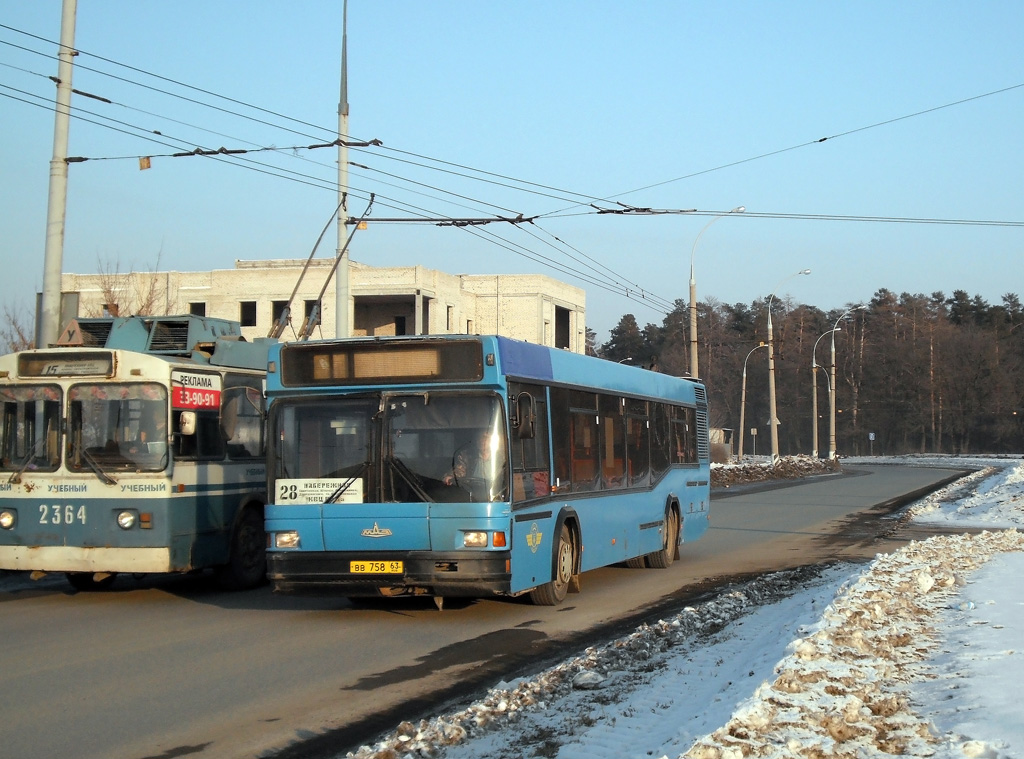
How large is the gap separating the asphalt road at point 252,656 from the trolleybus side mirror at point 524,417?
72.7 inches

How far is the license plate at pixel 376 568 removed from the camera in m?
10.5

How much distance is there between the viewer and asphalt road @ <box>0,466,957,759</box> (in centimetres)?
675

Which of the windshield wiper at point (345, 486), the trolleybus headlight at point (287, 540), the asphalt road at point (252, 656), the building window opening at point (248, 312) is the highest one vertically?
the building window opening at point (248, 312)

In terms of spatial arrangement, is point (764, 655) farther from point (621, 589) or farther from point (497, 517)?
point (621, 589)

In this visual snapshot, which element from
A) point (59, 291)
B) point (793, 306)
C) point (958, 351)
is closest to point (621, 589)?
point (59, 291)

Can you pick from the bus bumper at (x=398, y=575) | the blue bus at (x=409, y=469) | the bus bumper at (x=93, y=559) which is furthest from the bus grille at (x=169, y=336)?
the bus bumper at (x=398, y=575)

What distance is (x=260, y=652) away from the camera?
31.0ft

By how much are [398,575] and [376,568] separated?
0.74 ft

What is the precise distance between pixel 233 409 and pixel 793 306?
12466 cm

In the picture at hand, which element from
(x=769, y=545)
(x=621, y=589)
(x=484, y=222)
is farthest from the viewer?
(x=484, y=222)

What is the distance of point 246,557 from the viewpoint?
13898 millimetres

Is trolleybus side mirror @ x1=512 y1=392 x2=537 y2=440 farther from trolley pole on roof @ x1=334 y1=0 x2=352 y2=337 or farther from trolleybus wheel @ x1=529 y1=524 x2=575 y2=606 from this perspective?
trolley pole on roof @ x1=334 y1=0 x2=352 y2=337

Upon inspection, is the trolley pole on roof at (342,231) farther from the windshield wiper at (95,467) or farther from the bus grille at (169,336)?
the windshield wiper at (95,467)

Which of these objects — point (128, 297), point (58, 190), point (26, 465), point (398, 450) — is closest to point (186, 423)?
point (26, 465)
